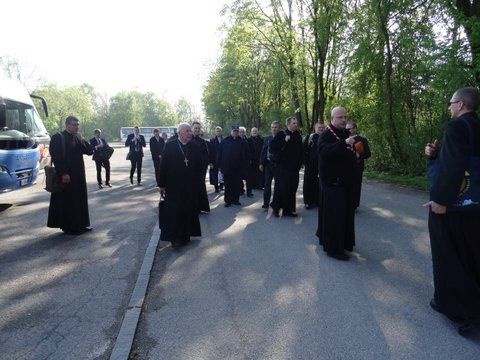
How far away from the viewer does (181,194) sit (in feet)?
21.6

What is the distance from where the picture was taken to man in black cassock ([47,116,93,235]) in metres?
7.10

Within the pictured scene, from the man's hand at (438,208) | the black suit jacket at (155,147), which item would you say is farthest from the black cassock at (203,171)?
the man's hand at (438,208)

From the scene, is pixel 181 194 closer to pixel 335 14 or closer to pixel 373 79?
pixel 373 79

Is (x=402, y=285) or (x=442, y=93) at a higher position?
(x=442, y=93)

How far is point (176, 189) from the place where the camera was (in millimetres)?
6574

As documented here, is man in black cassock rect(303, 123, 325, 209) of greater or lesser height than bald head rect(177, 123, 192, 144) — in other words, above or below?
below

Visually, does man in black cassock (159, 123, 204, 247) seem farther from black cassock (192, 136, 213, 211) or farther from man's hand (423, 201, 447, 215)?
man's hand (423, 201, 447, 215)

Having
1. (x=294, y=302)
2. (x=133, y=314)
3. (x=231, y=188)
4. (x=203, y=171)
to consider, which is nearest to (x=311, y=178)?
(x=231, y=188)

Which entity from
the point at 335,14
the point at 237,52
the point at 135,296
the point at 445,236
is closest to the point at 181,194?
the point at 135,296

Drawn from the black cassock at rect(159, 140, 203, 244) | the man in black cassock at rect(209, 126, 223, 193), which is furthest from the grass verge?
the black cassock at rect(159, 140, 203, 244)

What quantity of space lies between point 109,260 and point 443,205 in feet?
14.8

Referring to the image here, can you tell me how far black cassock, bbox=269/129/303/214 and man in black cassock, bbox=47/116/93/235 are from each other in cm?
381

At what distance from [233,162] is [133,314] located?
6790 mm

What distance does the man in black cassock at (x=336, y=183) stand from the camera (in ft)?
18.3
